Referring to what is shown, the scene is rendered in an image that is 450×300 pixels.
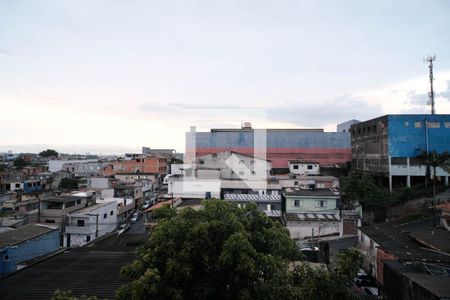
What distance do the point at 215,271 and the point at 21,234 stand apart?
13.5m

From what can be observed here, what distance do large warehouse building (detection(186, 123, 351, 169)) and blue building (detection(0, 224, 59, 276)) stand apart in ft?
90.2

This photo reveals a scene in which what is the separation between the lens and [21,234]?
15258 millimetres

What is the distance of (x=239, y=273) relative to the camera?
217 inches

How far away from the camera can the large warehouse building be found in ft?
145

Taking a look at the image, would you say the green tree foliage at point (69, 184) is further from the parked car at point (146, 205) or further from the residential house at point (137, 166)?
the parked car at point (146, 205)

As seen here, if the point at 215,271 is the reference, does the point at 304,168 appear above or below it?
above

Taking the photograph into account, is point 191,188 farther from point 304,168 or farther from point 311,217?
point 304,168

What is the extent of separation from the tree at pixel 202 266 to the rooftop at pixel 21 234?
10956 millimetres

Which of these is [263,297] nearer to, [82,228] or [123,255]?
[123,255]

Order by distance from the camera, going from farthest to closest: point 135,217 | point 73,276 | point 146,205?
point 146,205 < point 135,217 < point 73,276

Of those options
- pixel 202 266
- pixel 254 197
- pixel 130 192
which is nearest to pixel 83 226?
pixel 130 192

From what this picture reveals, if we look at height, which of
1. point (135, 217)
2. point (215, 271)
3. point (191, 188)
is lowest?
point (135, 217)

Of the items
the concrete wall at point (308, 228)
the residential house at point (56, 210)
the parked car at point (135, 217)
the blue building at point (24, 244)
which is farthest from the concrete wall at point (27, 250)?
the concrete wall at point (308, 228)

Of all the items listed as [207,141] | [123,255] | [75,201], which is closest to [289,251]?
[123,255]
